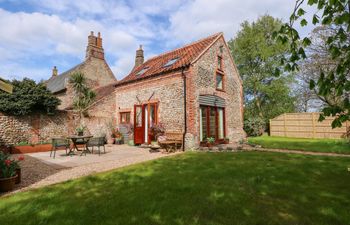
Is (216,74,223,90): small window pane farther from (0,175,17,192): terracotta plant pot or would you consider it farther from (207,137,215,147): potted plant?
(0,175,17,192): terracotta plant pot

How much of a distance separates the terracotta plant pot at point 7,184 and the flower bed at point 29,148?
8044 mm

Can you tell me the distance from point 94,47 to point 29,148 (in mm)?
15884

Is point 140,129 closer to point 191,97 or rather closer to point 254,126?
point 191,97

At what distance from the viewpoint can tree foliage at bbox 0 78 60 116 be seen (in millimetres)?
11716

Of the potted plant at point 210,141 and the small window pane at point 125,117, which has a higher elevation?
the small window pane at point 125,117

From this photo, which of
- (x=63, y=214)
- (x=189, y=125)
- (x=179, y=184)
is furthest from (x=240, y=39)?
(x=63, y=214)

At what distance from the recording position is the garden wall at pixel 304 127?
1630 centimetres

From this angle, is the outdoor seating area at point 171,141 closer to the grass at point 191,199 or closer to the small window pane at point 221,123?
the small window pane at point 221,123

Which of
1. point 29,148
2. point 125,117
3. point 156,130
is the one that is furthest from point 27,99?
point 156,130

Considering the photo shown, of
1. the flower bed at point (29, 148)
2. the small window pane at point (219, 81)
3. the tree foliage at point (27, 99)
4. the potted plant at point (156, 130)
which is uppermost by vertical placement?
the small window pane at point (219, 81)

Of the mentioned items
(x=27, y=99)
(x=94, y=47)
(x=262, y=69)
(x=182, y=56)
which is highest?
(x=94, y=47)

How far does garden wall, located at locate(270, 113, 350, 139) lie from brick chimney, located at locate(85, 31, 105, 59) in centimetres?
2166

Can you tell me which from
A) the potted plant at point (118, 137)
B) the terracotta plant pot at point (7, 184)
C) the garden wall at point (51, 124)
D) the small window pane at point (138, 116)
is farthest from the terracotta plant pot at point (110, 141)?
the terracotta plant pot at point (7, 184)

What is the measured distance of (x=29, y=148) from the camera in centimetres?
1172
